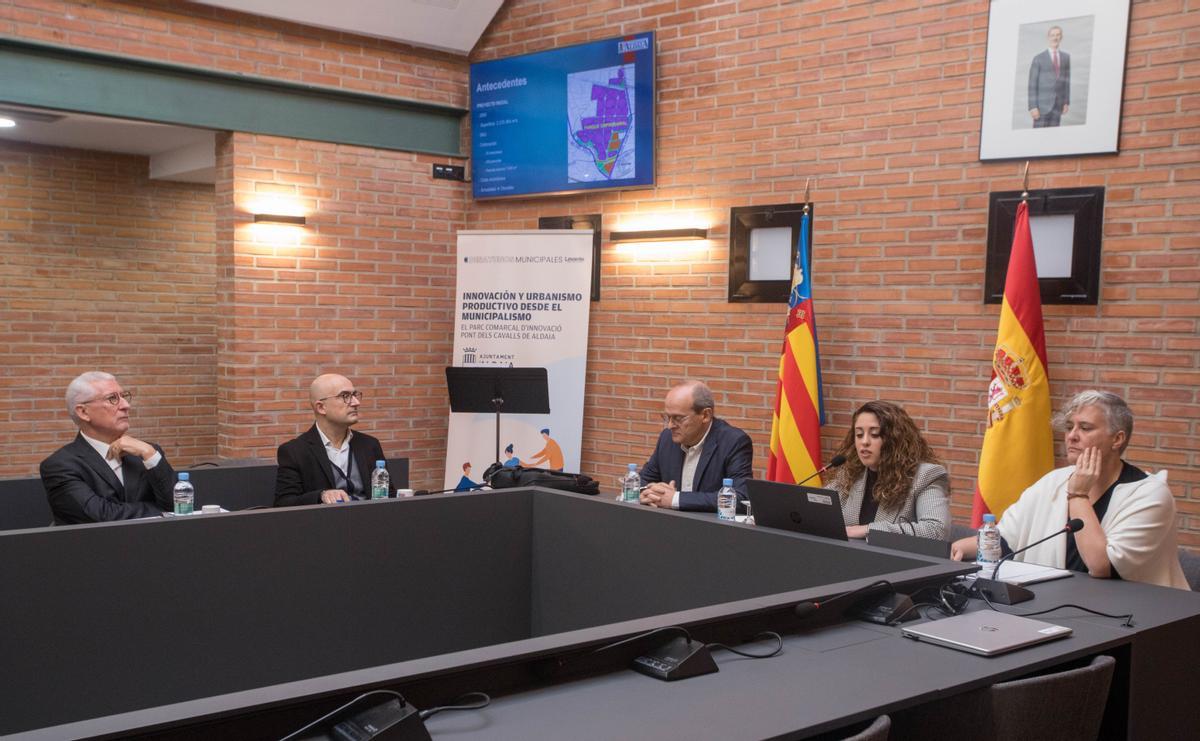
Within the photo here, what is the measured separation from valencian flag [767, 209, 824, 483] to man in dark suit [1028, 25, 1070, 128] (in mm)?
1193

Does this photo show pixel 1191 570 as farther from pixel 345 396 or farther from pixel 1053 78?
pixel 345 396

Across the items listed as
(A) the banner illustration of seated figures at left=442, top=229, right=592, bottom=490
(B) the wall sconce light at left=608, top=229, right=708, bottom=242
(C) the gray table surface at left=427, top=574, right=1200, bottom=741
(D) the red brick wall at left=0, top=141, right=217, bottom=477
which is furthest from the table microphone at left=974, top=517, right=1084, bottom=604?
(D) the red brick wall at left=0, top=141, right=217, bottom=477

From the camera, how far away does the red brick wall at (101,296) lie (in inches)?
303

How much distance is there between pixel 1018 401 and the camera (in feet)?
15.5

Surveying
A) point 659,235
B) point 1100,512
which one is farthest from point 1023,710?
point 659,235

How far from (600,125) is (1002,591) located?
14.9 ft

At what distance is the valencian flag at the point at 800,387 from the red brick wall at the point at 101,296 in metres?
5.06

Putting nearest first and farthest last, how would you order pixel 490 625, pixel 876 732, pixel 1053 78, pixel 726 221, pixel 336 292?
pixel 876 732 < pixel 490 625 < pixel 1053 78 < pixel 726 221 < pixel 336 292

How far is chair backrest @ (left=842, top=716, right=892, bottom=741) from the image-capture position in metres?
1.71

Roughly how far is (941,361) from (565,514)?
245cm

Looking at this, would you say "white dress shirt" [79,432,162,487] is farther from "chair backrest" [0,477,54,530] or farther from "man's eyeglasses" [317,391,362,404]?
"man's eyeglasses" [317,391,362,404]

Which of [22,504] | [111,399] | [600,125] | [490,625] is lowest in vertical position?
[490,625]

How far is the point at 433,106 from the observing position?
284 inches

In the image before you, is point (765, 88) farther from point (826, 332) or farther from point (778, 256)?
point (826, 332)
